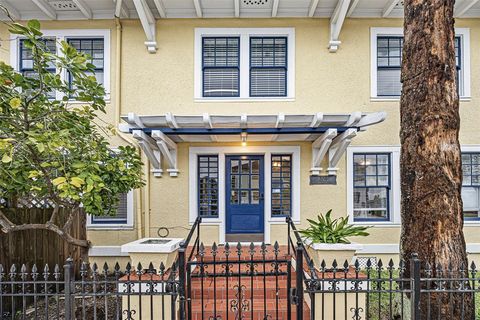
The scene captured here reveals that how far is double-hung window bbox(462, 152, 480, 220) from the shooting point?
734cm

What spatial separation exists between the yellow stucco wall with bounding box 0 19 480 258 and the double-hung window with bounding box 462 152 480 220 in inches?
14.1

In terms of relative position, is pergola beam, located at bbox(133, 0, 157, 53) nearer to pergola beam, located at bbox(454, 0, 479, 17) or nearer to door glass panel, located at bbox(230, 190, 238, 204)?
door glass panel, located at bbox(230, 190, 238, 204)

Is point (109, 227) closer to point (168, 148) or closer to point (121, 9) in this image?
point (168, 148)

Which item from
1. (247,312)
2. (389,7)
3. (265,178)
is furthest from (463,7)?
(247,312)

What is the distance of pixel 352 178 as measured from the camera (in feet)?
23.9

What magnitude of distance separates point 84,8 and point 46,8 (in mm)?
856

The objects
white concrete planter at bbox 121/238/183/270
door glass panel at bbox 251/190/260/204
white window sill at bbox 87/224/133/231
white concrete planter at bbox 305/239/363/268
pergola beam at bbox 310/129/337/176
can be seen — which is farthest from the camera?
door glass panel at bbox 251/190/260/204

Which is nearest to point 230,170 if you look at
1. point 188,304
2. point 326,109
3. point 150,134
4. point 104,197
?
point 150,134

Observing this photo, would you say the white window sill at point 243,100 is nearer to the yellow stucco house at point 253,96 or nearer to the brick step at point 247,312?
the yellow stucco house at point 253,96

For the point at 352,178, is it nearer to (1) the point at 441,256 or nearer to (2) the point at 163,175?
(1) the point at 441,256

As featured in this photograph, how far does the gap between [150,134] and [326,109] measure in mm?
4128

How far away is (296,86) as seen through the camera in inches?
286

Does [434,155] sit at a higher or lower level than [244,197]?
higher

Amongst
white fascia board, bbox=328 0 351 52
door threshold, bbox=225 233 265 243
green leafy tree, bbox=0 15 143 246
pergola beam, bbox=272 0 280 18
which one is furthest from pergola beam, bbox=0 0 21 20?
white fascia board, bbox=328 0 351 52
